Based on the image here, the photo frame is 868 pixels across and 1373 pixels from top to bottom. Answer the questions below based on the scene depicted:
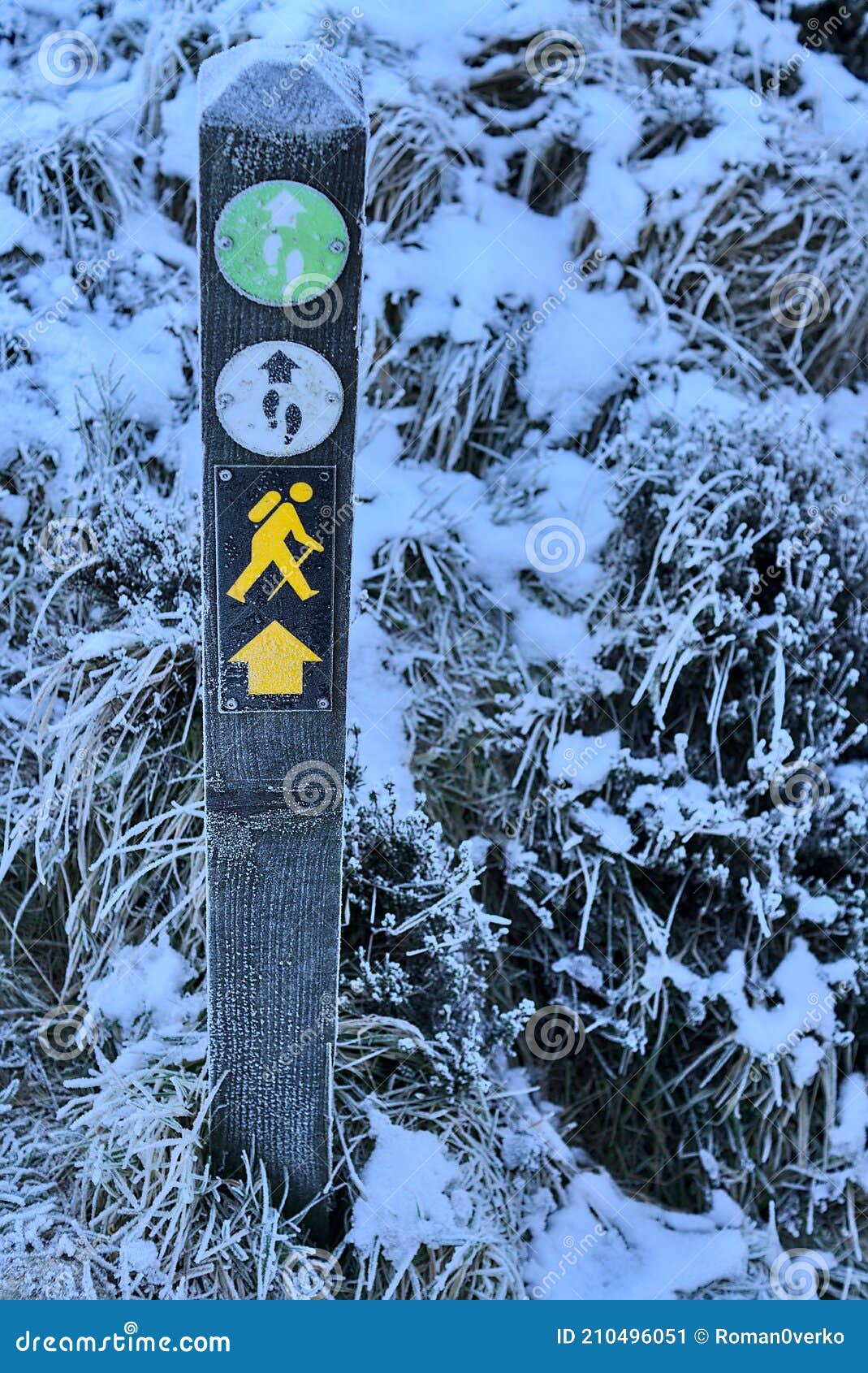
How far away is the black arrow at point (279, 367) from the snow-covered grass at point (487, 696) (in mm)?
1004

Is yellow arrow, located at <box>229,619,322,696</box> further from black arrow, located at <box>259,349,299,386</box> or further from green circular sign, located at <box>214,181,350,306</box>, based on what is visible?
green circular sign, located at <box>214,181,350,306</box>

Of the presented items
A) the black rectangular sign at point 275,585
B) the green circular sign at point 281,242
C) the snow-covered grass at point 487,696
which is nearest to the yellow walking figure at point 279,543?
the black rectangular sign at point 275,585

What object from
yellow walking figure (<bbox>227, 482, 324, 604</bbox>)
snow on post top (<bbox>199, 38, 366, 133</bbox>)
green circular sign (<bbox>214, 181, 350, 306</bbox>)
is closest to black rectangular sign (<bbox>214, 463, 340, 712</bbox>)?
yellow walking figure (<bbox>227, 482, 324, 604</bbox>)

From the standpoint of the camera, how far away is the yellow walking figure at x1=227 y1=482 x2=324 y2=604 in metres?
1.68

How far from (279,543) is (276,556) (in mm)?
21

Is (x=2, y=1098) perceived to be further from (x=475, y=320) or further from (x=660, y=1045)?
(x=475, y=320)

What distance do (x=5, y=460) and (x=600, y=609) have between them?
59.5 inches

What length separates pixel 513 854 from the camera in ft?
8.88

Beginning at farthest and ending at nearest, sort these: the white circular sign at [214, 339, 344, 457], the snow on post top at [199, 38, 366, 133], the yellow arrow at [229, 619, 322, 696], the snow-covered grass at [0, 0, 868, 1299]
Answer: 1. the snow-covered grass at [0, 0, 868, 1299]
2. the yellow arrow at [229, 619, 322, 696]
3. the white circular sign at [214, 339, 344, 457]
4. the snow on post top at [199, 38, 366, 133]

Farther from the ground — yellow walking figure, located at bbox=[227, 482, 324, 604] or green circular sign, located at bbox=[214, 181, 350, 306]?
green circular sign, located at bbox=[214, 181, 350, 306]

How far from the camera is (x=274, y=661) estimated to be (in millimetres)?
1772

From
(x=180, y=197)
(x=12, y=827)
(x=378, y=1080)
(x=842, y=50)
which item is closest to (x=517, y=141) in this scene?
(x=180, y=197)

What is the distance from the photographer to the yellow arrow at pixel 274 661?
175 cm

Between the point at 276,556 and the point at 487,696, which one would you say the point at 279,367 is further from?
the point at 487,696
